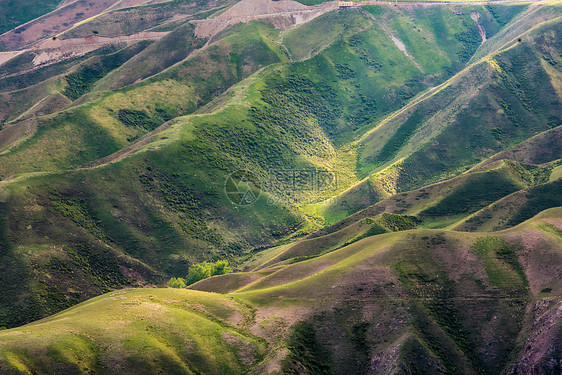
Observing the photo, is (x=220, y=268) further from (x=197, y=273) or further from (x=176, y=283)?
(x=176, y=283)

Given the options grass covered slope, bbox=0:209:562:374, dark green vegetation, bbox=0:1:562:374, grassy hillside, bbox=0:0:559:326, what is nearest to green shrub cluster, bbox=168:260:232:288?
dark green vegetation, bbox=0:1:562:374

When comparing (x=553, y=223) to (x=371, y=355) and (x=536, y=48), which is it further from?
(x=536, y=48)

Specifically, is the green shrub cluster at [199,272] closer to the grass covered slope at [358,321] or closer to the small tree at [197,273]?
the small tree at [197,273]

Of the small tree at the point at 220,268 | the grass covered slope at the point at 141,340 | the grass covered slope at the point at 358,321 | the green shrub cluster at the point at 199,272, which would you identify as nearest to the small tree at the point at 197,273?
the green shrub cluster at the point at 199,272

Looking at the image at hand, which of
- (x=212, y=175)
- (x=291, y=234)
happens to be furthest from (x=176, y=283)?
(x=212, y=175)

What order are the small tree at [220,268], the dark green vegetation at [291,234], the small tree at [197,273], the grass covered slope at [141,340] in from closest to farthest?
the grass covered slope at [141,340], the dark green vegetation at [291,234], the small tree at [197,273], the small tree at [220,268]

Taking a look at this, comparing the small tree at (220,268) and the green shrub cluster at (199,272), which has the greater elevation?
the green shrub cluster at (199,272)
